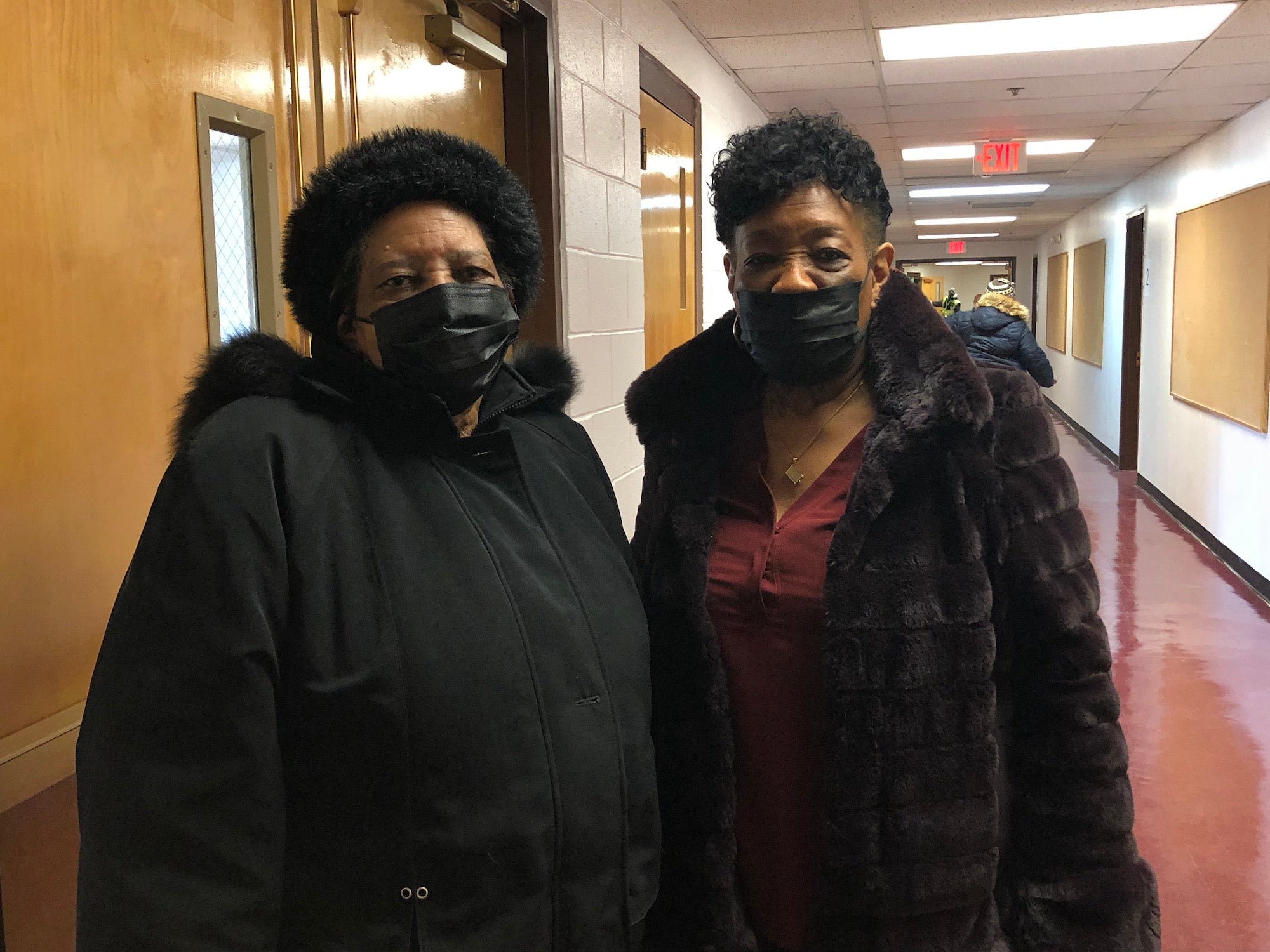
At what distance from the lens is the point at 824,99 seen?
5.32m

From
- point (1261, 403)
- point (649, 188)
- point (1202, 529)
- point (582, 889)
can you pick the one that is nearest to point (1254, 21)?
point (1261, 403)

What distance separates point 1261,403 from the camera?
17.3ft

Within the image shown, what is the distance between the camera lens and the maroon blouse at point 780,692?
50.8 inches

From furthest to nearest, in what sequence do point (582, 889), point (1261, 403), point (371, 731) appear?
1. point (1261, 403)
2. point (582, 889)
3. point (371, 731)

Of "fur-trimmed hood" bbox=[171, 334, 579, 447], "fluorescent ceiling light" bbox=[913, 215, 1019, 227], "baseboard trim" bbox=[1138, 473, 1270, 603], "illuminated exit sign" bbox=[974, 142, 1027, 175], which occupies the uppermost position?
"fluorescent ceiling light" bbox=[913, 215, 1019, 227]

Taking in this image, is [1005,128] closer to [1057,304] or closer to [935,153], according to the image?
[935,153]

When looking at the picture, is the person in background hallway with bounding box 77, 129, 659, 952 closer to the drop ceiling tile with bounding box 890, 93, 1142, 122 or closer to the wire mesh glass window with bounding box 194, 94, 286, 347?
the wire mesh glass window with bounding box 194, 94, 286, 347

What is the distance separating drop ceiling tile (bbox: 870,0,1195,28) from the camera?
12.0 ft

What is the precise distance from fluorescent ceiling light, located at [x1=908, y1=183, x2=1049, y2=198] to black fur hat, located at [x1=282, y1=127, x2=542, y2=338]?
8901mm

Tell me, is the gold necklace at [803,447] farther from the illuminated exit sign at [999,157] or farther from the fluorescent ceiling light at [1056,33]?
the illuminated exit sign at [999,157]

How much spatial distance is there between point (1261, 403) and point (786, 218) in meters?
4.95

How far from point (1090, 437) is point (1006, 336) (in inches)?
209

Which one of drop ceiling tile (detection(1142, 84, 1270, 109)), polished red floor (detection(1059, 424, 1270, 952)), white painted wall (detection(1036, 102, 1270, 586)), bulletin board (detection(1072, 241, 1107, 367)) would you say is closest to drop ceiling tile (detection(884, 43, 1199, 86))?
drop ceiling tile (detection(1142, 84, 1270, 109))

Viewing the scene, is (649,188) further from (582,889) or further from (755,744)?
(582,889)
